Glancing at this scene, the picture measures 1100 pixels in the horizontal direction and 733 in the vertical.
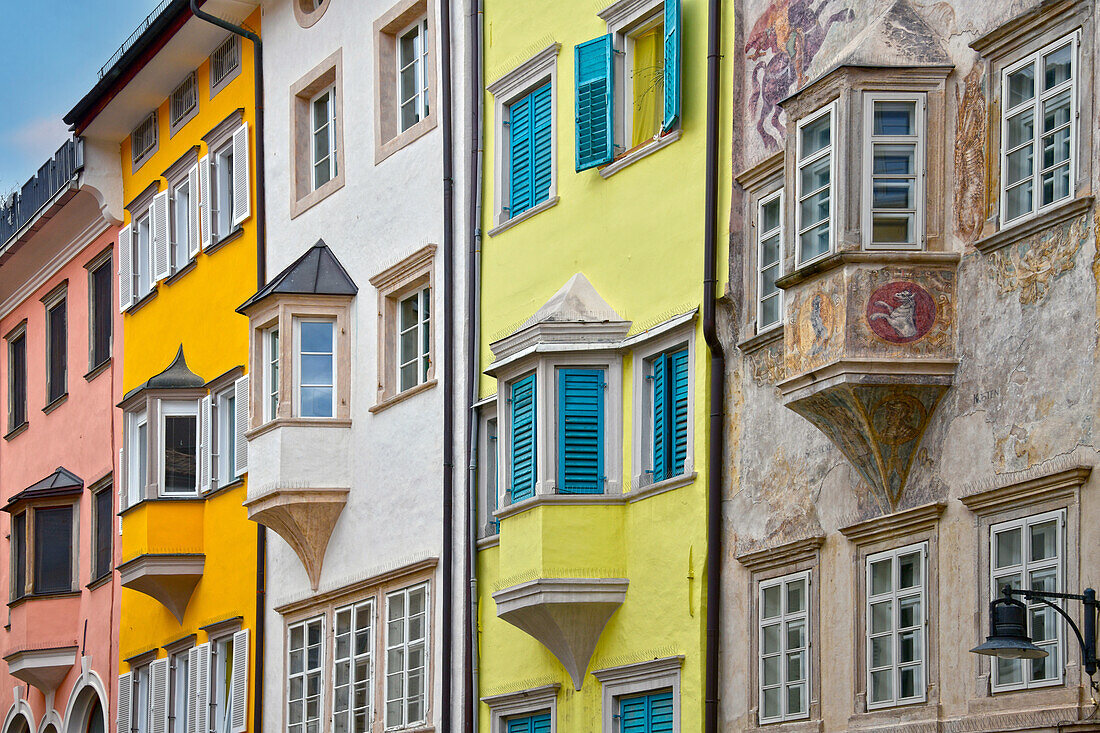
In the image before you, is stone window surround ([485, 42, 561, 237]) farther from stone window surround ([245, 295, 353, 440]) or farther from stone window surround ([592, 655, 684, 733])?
stone window surround ([592, 655, 684, 733])

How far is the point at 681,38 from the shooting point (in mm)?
20922

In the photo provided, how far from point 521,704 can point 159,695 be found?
427 inches

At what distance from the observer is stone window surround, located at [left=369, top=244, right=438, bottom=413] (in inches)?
1007

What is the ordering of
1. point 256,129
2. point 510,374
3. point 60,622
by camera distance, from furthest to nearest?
1. point 60,622
2. point 256,129
3. point 510,374

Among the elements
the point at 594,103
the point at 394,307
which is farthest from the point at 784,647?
the point at 394,307

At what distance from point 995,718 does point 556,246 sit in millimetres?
8716

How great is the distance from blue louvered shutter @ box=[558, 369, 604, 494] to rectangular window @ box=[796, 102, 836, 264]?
166 inches

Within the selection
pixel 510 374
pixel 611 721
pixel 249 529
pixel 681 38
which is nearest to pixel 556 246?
pixel 510 374

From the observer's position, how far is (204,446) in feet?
103

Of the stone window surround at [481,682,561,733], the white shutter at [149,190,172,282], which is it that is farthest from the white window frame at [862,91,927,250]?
the white shutter at [149,190,172,282]

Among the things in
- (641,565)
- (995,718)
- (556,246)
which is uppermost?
(556,246)

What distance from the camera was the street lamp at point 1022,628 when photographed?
1426 cm

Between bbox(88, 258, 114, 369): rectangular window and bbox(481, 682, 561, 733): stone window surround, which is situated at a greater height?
bbox(88, 258, 114, 369): rectangular window

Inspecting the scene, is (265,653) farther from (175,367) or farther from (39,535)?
(39,535)
